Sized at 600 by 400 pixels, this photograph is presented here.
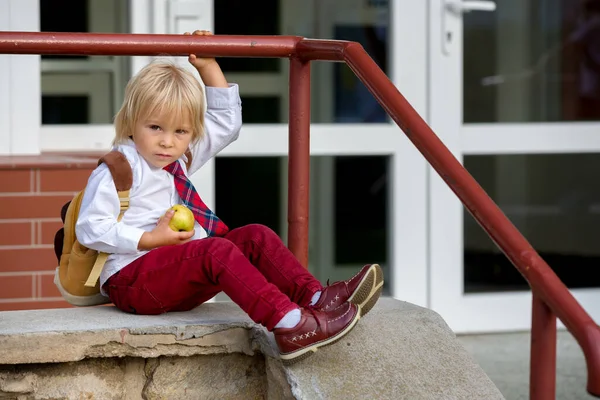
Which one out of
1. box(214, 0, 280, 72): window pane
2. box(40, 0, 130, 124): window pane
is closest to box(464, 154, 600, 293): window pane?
box(214, 0, 280, 72): window pane

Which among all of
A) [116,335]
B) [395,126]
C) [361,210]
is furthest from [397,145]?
[116,335]

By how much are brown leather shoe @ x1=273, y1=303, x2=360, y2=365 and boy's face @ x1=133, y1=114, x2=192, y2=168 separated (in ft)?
1.75

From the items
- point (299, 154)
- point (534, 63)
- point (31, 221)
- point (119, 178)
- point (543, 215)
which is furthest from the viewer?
point (543, 215)

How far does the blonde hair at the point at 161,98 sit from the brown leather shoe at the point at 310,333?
1.92 ft

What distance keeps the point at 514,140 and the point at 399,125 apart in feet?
6.51

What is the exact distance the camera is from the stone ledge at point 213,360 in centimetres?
249

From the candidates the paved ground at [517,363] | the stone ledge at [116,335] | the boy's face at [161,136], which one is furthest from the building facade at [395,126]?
the stone ledge at [116,335]

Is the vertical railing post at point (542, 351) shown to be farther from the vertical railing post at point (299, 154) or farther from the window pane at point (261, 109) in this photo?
the window pane at point (261, 109)

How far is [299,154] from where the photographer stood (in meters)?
2.88

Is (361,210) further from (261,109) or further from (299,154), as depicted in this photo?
(299,154)

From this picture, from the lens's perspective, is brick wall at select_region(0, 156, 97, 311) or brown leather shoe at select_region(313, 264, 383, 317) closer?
brown leather shoe at select_region(313, 264, 383, 317)

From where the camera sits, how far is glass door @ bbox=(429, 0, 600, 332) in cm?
430

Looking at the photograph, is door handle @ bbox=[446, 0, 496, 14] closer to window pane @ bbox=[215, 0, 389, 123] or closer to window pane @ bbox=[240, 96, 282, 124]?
window pane @ bbox=[215, 0, 389, 123]

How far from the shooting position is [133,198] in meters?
2.78
